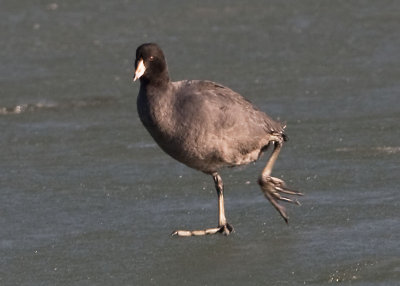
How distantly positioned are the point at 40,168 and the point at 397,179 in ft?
8.85

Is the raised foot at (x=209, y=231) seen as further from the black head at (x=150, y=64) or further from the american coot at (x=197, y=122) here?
the black head at (x=150, y=64)

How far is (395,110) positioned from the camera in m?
Answer: 9.18

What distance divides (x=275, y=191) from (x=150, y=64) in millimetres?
1148

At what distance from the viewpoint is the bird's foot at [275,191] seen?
696 centimetres

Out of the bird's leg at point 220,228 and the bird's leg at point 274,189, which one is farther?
the bird's leg at point 274,189

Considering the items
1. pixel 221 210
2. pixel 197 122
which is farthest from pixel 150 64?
pixel 221 210

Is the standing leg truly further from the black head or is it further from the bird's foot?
the black head

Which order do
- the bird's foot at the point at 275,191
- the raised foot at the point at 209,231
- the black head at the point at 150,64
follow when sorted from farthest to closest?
1. the bird's foot at the point at 275,191
2. the black head at the point at 150,64
3. the raised foot at the point at 209,231

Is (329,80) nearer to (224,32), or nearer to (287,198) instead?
(224,32)

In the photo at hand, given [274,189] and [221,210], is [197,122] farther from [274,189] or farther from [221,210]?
[274,189]

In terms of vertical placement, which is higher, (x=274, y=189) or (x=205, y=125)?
(x=205, y=125)

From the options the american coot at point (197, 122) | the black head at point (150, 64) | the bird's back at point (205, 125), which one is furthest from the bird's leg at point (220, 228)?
the black head at point (150, 64)

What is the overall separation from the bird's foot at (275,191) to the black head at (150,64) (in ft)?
3.09

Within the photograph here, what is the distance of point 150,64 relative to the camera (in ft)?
22.5
